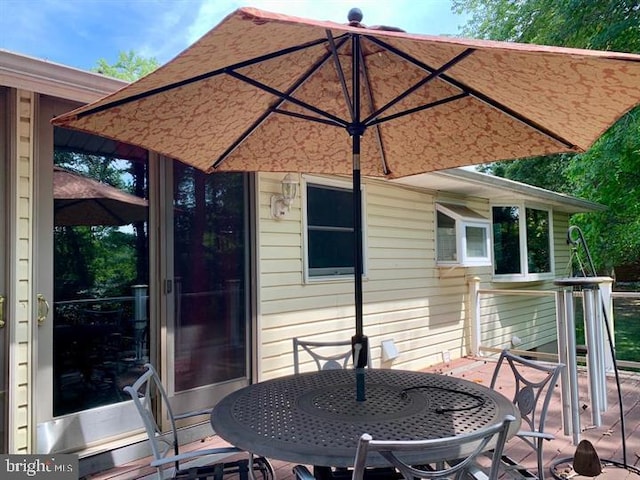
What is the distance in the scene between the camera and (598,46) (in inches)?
248

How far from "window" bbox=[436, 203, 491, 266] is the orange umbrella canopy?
3241 mm

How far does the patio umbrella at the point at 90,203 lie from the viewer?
109 inches

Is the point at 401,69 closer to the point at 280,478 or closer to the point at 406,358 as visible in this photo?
the point at 280,478

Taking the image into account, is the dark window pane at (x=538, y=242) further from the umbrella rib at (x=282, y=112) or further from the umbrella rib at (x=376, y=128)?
the umbrella rib at (x=282, y=112)

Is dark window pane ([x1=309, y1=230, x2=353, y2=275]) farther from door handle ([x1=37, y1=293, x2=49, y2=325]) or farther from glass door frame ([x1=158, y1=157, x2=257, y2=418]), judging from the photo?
door handle ([x1=37, y1=293, x2=49, y2=325])

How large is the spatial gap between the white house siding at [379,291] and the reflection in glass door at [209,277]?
0.21 meters

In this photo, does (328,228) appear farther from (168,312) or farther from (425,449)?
(425,449)

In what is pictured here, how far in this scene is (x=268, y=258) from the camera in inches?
154

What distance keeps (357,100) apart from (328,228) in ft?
8.81

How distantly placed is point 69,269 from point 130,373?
0.80 meters

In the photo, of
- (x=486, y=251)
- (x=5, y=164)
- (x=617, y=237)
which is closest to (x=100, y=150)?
(x=5, y=164)

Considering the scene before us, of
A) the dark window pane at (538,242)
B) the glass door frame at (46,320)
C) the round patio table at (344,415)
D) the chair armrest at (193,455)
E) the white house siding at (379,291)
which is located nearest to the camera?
the round patio table at (344,415)

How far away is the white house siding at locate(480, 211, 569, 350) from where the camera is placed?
7.01m
